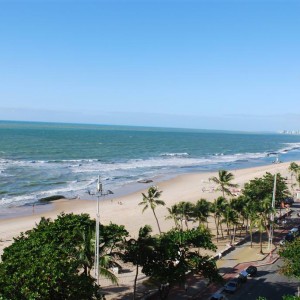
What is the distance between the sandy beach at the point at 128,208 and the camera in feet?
166

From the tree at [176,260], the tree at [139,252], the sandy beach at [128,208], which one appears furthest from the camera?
the sandy beach at [128,208]

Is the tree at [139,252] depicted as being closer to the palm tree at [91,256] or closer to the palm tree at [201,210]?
the palm tree at [91,256]

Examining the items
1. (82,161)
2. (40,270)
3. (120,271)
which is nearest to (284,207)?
(120,271)

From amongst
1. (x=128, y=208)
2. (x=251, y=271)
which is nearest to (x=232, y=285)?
(x=251, y=271)

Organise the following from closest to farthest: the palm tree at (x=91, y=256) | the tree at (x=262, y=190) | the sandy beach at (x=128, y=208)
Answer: the palm tree at (x=91, y=256) < the tree at (x=262, y=190) < the sandy beach at (x=128, y=208)

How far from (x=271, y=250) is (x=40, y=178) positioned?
188 ft

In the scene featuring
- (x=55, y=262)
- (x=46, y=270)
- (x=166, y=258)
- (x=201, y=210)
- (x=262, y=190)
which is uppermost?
(x=55, y=262)

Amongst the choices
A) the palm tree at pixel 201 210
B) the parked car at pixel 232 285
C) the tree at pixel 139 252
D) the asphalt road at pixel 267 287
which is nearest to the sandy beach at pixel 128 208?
the palm tree at pixel 201 210

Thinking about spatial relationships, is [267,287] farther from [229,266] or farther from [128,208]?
[128,208]

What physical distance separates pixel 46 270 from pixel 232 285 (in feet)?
56.5

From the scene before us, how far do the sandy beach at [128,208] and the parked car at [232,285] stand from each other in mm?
17376

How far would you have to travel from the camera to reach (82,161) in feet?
393

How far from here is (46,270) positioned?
19.0 metres

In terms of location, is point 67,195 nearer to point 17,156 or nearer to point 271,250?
point 271,250
